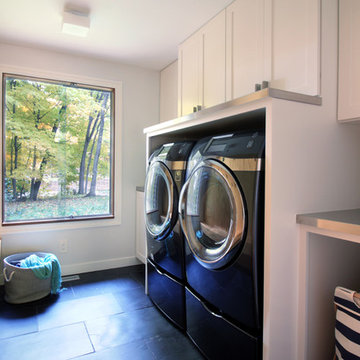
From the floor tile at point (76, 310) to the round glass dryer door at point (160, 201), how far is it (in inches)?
28.4

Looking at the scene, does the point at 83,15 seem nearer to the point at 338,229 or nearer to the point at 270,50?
the point at 270,50

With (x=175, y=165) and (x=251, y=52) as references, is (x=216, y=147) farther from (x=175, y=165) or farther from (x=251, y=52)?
(x=251, y=52)

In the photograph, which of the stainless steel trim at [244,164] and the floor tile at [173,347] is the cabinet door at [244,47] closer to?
the stainless steel trim at [244,164]

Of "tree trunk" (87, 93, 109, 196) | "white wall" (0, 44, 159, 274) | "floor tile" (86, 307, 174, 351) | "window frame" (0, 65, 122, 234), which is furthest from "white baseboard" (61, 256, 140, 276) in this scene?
"floor tile" (86, 307, 174, 351)

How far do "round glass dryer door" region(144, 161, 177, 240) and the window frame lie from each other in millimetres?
1011

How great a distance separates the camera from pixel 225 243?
1388 mm

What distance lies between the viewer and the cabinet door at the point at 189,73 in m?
2.40

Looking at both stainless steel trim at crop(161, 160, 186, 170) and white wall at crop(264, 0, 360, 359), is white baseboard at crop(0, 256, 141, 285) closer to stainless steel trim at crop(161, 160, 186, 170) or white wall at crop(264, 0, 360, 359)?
stainless steel trim at crop(161, 160, 186, 170)

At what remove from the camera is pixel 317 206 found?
4.57 feet

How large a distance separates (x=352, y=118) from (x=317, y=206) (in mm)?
476

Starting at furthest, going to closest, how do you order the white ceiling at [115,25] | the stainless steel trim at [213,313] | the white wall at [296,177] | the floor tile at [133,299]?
the floor tile at [133,299], the white ceiling at [115,25], the stainless steel trim at [213,313], the white wall at [296,177]

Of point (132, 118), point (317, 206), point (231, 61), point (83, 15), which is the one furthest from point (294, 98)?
point (132, 118)

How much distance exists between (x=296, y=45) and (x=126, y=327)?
6.83 ft

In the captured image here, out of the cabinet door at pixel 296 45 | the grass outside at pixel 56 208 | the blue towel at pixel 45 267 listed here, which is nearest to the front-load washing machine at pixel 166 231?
the cabinet door at pixel 296 45
